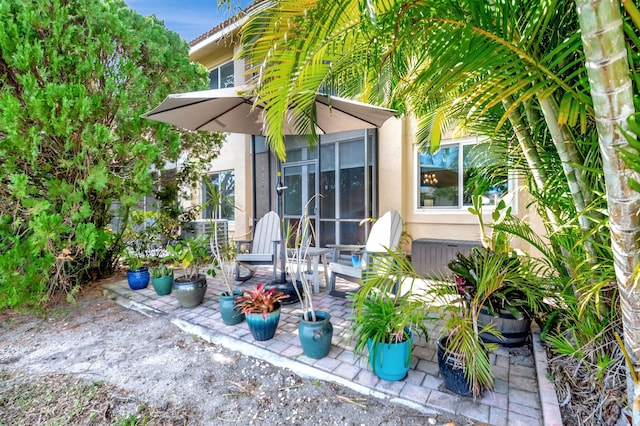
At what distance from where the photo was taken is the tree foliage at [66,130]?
332 cm

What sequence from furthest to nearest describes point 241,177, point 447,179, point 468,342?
point 241,177, point 447,179, point 468,342

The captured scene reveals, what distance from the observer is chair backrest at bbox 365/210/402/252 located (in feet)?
12.9

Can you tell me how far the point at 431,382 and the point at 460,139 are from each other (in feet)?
14.3

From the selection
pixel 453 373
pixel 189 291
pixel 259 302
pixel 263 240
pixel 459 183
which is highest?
pixel 459 183

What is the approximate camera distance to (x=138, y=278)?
457 centimetres

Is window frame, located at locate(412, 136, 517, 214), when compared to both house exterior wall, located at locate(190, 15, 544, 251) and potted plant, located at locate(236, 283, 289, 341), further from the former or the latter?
potted plant, located at locate(236, 283, 289, 341)

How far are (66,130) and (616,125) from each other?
183 inches

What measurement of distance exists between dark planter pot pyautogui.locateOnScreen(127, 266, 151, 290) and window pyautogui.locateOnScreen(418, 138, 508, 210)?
4.84m

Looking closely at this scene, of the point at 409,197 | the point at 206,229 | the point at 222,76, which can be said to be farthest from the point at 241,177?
the point at 409,197

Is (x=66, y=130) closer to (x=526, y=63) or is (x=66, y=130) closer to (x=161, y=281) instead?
(x=161, y=281)

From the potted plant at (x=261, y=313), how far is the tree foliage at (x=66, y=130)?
2.34 metres

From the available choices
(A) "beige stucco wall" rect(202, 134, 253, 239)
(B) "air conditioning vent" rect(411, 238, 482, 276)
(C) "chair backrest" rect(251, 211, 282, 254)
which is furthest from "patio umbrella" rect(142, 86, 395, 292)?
(A) "beige stucco wall" rect(202, 134, 253, 239)

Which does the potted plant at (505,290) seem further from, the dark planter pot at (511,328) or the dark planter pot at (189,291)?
the dark planter pot at (189,291)

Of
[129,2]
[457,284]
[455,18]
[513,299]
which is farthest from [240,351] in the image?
[129,2]
